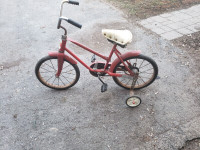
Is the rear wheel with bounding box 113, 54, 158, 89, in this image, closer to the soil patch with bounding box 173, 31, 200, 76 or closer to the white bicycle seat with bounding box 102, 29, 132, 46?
the white bicycle seat with bounding box 102, 29, 132, 46

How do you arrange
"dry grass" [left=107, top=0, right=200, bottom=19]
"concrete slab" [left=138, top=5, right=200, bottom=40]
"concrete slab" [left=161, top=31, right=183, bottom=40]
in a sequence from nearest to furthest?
"concrete slab" [left=161, top=31, right=183, bottom=40] → "concrete slab" [left=138, top=5, right=200, bottom=40] → "dry grass" [left=107, top=0, right=200, bottom=19]

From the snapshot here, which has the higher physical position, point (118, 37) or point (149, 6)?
point (118, 37)

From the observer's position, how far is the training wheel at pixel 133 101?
303 cm

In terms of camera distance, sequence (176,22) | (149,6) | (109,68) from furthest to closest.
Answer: (149,6) → (176,22) → (109,68)

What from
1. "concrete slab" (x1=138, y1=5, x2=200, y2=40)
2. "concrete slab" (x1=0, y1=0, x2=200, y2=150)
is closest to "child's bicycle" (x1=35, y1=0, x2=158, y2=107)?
"concrete slab" (x1=0, y1=0, x2=200, y2=150)

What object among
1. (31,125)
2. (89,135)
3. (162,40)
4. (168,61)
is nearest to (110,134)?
(89,135)

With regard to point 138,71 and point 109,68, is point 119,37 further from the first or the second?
point 138,71

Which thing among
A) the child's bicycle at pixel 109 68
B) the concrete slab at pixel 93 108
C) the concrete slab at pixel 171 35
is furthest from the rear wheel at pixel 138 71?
the concrete slab at pixel 171 35

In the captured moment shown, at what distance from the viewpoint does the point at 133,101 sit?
10.1 ft

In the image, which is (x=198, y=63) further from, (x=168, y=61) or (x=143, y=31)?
(x=143, y=31)

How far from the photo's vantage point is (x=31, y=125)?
2939mm

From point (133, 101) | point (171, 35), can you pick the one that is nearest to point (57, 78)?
point (133, 101)

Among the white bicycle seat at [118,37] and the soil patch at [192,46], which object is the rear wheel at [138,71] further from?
the soil patch at [192,46]

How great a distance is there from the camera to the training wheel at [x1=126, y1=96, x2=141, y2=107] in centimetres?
303
